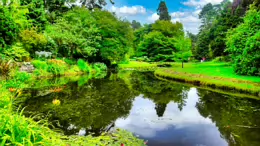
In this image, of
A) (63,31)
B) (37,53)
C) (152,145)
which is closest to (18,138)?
(152,145)

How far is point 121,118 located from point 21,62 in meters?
16.2

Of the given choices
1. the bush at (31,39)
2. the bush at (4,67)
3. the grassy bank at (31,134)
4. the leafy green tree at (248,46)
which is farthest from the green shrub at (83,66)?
the leafy green tree at (248,46)

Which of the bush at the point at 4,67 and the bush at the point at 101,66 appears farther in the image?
the bush at the point at 101,66

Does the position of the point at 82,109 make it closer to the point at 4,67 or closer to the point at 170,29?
the point at 4,67

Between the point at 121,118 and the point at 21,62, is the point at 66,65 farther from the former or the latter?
the point at 121,118

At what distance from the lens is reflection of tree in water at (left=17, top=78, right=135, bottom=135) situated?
8.50m

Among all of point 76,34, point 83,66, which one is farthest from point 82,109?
point 76,34

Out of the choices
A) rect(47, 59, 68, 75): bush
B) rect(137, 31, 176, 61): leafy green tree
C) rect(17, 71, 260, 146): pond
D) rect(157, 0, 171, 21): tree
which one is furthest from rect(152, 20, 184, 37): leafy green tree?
rect(17, 71, 260, 146): pond

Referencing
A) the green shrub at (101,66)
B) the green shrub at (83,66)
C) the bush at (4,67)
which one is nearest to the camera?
the bush at (4,67)

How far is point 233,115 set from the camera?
32.5 feet

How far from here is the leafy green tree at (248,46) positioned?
58.2 feet

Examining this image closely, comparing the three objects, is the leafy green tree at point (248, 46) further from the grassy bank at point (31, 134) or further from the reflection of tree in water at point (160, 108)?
the grassy bank at point (31, 134)

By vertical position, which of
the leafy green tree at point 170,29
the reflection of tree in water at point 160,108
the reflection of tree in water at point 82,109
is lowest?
the reflection of tree in water at point 160,108

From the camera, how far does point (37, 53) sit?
25.2 m
